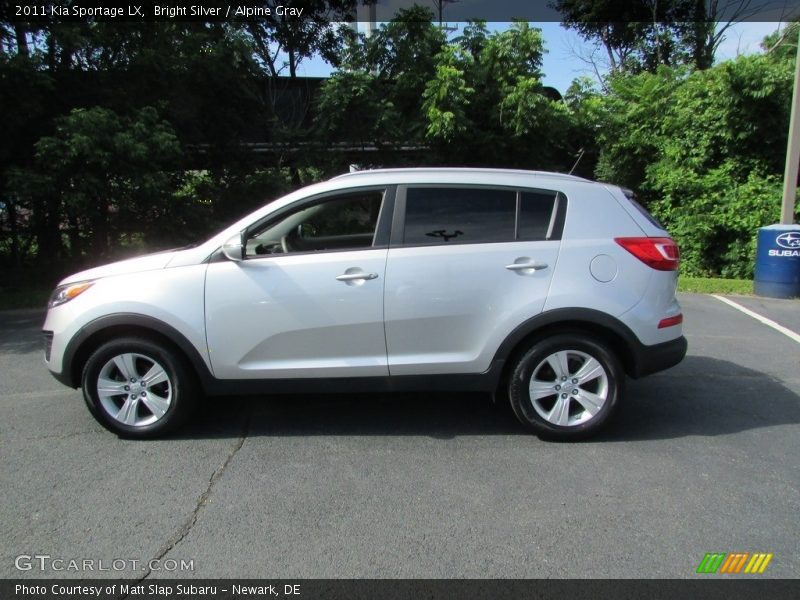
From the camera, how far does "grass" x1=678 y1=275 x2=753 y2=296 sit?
10141 mm

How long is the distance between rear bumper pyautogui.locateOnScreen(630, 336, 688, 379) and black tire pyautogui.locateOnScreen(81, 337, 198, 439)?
10.0 ft

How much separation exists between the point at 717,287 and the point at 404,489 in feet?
29.4

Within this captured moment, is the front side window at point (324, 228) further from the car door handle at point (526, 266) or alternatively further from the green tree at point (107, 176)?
the green tree at point (107, 176)

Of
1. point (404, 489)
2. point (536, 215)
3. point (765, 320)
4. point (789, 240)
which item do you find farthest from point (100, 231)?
point (789, 240)

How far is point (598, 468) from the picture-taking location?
370 cm

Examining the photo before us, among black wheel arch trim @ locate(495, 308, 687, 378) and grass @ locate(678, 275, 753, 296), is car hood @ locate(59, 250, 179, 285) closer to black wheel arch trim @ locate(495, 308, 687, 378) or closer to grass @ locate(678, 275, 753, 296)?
black wheel arch trim @ locate(495, 308, 687, 378)

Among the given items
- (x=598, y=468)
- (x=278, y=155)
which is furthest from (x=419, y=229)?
(x=278, y=155)

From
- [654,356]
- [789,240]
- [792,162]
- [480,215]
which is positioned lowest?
[654,356]

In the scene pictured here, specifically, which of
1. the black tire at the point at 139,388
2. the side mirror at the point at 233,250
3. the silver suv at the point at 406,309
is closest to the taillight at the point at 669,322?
the silver suv at the point at 406,309

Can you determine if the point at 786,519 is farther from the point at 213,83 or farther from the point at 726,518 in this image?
the point at 213,83

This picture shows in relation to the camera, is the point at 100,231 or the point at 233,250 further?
the point at 100,231

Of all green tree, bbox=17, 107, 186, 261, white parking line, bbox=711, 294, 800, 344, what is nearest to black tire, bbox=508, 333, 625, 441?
white parking line, bbox=711, 294, 800, 344

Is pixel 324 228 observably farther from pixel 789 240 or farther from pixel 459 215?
pixel 789 240

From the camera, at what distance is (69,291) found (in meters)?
4.12
